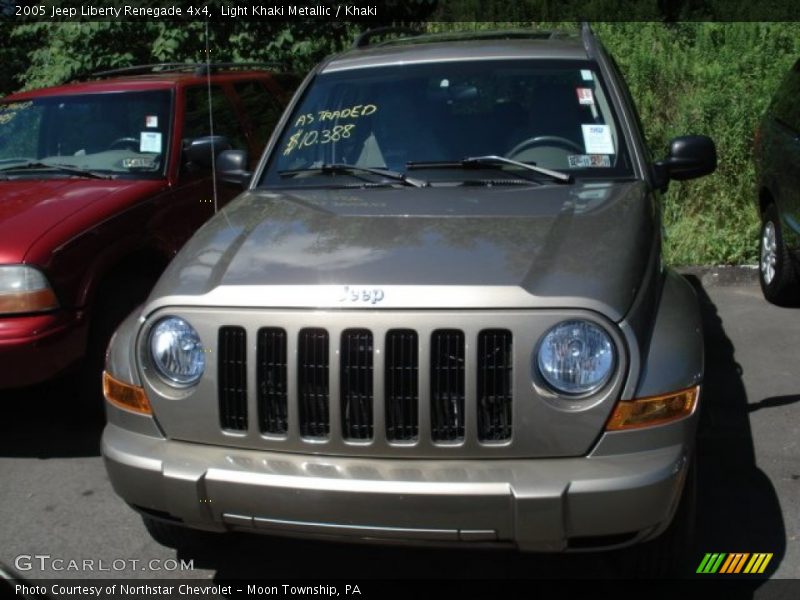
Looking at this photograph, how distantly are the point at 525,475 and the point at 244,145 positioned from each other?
14.3ft

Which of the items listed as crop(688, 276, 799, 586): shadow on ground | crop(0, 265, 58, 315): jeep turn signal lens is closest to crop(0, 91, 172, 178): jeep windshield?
crop(0, 265, 58, 315): jeep turn signal lens

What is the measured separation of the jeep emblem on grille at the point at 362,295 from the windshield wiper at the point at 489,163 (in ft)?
4.50

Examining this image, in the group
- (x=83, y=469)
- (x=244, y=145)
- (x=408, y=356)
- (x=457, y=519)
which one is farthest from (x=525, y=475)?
(x=244, y=145)

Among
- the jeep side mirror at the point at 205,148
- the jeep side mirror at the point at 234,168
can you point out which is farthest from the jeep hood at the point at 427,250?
the jeep side mirror at the point at 205,148

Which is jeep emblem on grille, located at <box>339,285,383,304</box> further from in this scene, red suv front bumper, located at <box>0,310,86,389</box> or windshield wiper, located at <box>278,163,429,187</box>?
red suv front bumper, located at <box>0,310,86,389</box>

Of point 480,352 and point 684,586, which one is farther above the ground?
point 480,352

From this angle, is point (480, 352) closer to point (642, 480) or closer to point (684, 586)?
point (642, 480)

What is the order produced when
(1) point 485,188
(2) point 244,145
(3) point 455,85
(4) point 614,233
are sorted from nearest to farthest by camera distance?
(4) point 614,233 → (1) point 485,188 → (3) point 455,85 → (2) point 244,145

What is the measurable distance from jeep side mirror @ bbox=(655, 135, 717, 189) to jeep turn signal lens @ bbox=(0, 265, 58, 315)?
2.94 m

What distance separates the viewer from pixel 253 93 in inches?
283

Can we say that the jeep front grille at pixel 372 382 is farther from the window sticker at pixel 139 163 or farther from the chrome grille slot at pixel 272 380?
the window sticker at pixel 139 163

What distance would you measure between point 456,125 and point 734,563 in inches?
85.3

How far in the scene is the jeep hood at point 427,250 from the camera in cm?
309

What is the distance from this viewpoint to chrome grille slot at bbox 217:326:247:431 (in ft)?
10.4
